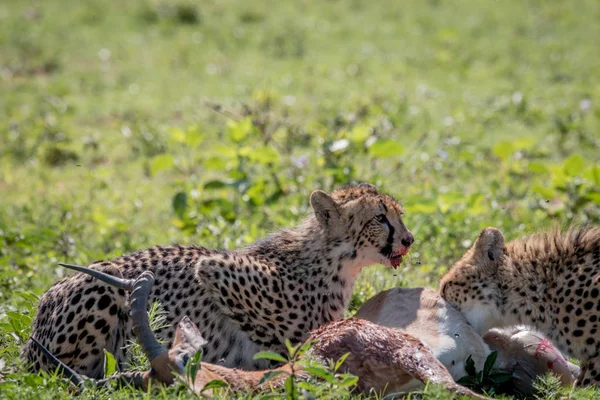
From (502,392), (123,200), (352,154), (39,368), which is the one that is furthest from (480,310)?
(123,200)

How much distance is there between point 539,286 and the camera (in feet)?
16.0

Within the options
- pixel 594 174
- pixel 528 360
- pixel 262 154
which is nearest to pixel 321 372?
pixel 528 360

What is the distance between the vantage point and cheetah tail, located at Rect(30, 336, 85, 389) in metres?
4.00

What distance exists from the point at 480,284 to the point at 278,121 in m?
3.69

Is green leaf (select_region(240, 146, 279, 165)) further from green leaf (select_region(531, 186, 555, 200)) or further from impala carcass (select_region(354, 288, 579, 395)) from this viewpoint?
impala carcass (select_region(354, 288, 579, 395))

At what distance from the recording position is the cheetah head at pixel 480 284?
4887 millimetres

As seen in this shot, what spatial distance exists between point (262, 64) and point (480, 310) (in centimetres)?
755

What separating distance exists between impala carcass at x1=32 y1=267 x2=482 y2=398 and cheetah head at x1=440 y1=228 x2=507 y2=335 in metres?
0.82

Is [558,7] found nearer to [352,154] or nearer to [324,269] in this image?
[352,154]

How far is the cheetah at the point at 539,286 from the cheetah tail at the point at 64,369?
1957mm

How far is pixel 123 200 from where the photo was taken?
8477 mm

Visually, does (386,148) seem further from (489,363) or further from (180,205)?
(489,363)

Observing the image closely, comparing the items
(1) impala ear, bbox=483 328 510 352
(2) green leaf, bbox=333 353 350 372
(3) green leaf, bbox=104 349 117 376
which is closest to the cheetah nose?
(1) impala ear, bbox=483 328 510 352

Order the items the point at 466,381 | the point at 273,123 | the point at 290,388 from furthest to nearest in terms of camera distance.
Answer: the point at 273,123
the point at 466,381
the point at 290,388
